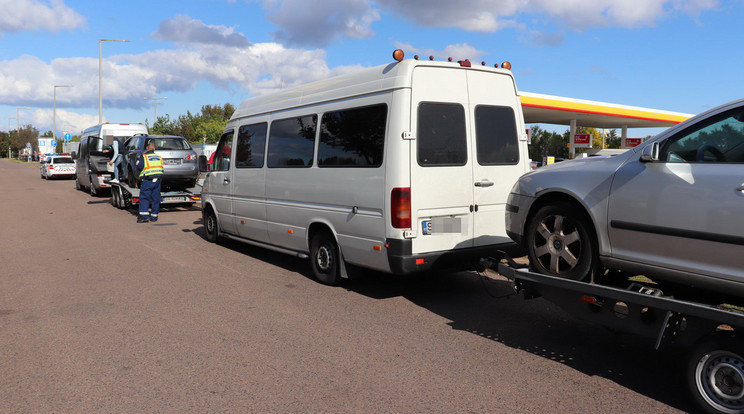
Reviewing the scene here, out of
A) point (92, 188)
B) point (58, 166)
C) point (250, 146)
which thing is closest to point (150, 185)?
point (250, 146)

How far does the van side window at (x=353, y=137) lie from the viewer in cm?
599

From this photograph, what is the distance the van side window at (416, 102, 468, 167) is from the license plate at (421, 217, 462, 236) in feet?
1.91

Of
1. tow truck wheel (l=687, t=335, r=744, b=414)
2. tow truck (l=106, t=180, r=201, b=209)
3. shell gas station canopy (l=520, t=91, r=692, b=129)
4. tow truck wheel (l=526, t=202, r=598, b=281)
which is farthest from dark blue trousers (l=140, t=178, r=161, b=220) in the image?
shell gas station canopy (l=520, t=91, r=692, b=129)

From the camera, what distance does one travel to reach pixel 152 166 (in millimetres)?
13508

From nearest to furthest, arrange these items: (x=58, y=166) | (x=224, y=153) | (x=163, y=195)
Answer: (x=224, y=153) < (x=163, y=195) < (x=58, y=166)

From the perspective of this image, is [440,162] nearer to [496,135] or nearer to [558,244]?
[496,135]

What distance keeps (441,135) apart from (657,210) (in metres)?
2.51

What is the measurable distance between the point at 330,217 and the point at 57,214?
36.7ft

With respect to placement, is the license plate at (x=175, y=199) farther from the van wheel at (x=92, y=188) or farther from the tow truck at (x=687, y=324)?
the tow truck at (x=687, y=324)

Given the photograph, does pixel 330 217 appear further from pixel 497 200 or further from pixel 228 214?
pixel 228 214

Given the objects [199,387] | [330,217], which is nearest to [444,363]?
[199,387]

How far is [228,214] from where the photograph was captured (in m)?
9.38

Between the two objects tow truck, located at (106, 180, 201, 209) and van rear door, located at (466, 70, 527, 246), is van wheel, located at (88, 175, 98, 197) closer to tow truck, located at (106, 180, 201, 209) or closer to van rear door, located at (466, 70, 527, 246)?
tow truck, located at (106, 180, 201, 209)

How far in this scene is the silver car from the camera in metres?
3.56
